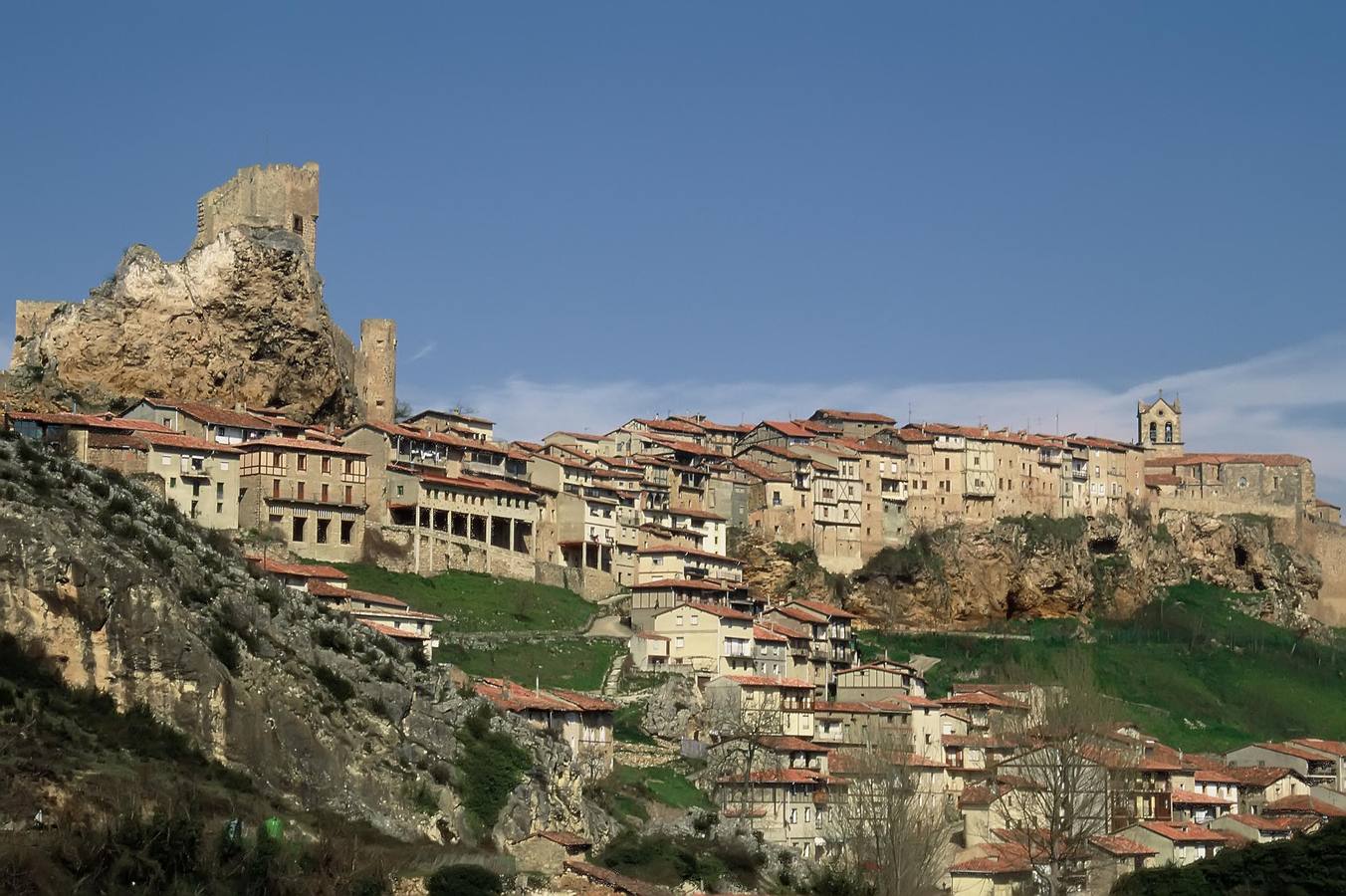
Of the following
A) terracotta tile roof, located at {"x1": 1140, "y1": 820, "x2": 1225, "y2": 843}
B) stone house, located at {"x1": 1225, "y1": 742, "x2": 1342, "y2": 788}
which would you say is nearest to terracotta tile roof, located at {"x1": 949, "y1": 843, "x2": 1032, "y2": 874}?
terracotta tile roof, located at {"x1": 1140, "y1": 820, "x2": 1225, "y2": 843}

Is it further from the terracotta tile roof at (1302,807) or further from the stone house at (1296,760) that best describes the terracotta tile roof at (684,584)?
the terracotta tile roof at (1302,807)

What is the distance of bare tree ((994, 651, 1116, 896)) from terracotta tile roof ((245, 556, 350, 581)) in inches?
1010

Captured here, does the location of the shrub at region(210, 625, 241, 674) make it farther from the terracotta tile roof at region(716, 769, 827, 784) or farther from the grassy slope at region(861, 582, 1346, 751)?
the grassy slope at region(861, 582, 1346, 751)

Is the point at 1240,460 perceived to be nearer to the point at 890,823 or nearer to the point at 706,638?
the point at 706,638

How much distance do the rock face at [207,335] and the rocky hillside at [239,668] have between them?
3089 centimetres

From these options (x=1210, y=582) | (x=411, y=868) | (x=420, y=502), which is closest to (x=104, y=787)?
(x=411, y=868)

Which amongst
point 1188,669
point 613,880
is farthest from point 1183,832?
point 1188,669

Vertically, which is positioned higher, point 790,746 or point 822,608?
point 822,608

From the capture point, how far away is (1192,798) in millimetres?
84625

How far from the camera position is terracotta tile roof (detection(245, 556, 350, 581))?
262 feet

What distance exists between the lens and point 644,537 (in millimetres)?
104812

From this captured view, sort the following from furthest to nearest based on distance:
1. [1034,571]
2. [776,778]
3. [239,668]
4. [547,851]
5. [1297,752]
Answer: [1034,571] → [1297,752] → [776,778] → [239,668] → [547,851]

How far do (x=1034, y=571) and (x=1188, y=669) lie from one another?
11036 millimetres

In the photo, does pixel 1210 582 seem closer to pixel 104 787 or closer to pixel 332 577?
pixel 332 577
